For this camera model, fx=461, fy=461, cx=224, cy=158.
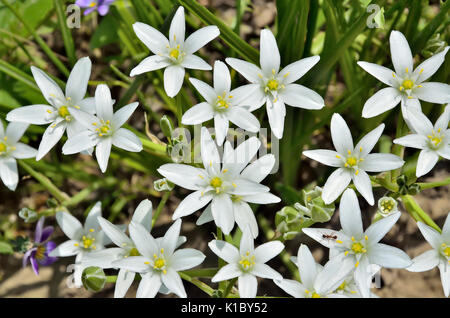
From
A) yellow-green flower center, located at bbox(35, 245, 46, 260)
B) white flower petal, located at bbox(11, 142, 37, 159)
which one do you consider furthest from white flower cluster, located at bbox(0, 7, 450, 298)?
yellow-green flower center, located at bbox(35, 245, 46, 260)

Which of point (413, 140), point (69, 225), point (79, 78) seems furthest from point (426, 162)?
point (69, 225)

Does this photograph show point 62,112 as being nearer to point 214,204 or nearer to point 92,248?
point 92,248

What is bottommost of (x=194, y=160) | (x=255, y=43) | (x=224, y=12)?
(x=194, y=160)

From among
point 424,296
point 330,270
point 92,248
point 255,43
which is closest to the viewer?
point 330,270

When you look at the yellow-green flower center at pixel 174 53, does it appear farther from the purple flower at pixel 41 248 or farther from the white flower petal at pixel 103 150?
the purple flower at pixel 41 248

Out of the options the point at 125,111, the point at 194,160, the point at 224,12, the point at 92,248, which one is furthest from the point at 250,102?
the point at 224,12

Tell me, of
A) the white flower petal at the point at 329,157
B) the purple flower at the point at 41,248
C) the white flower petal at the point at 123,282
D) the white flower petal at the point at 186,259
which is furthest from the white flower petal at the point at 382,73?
the purple flower at the point at 41,248
